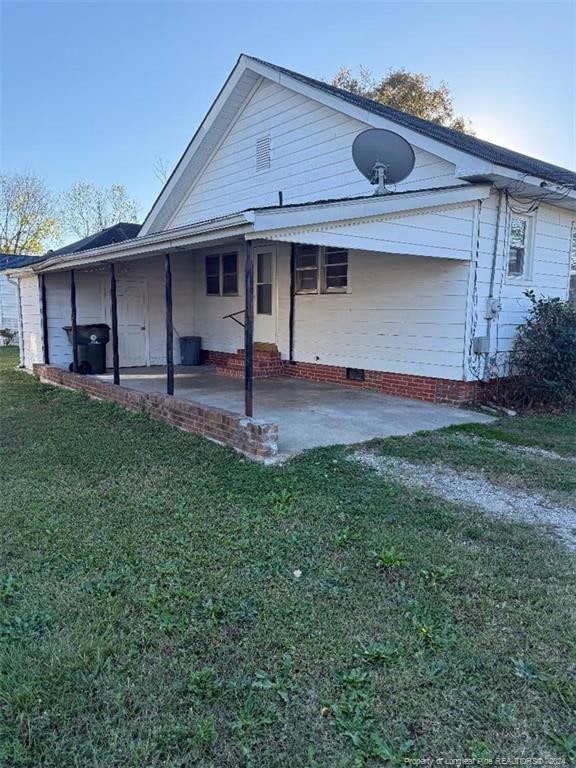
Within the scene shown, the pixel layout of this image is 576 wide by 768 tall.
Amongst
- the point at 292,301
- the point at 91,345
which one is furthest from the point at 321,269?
the point at 91,345

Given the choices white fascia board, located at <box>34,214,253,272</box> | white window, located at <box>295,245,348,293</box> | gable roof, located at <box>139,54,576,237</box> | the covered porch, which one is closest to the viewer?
white fascia board, located at <box>34,214,253,272</box>

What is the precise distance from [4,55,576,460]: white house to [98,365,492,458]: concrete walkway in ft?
A: 2.00

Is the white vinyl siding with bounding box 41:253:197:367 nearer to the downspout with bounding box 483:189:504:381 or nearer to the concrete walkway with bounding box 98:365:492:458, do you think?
the concrete walkway with bounding box 98:365:492:458

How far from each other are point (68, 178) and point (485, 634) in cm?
3621

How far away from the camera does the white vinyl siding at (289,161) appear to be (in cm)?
934

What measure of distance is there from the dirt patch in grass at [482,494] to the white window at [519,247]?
473cm

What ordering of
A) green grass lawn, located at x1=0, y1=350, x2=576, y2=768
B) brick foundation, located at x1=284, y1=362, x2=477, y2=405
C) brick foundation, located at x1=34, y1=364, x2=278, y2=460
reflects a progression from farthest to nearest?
brick foundation, located at x1=284, y1=362, x2=477, y2=405 < brick foundation, located at x1=34, y1=364, x2=278, y2=460 < green grass lawn, located at x1=0, y1=350, x2=576, y2=768

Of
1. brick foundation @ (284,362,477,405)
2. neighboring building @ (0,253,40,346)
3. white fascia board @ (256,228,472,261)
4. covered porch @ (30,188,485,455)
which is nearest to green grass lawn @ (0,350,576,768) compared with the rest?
covered porch @ (30,188,485,455)

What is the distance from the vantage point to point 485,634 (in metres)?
2.67

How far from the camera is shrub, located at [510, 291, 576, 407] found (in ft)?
26.5

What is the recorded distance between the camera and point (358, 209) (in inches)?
249

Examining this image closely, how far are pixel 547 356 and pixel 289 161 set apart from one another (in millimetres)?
6174

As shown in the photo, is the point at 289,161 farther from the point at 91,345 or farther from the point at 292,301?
the point at 91,345

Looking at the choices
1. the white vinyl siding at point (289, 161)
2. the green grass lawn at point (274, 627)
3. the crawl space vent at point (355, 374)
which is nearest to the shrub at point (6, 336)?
the white vinyl siding at point (289, 161)
